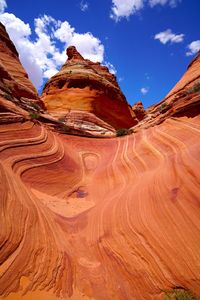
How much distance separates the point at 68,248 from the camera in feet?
17.9

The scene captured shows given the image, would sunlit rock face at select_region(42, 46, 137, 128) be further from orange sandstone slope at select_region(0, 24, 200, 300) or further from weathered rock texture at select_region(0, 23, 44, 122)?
orange sandstone slope at select_region(0, 24, 200, 300)

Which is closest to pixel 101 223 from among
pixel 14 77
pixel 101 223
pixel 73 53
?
pixel 101 223

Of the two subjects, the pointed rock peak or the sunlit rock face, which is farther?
the pointed rock peak

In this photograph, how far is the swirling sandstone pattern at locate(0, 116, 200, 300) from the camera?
4548 mm

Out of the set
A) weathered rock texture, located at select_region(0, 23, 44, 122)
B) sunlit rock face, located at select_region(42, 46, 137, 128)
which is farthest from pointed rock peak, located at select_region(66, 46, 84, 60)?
weathered rock texture, located at select_region(0, 23, 44, 122)

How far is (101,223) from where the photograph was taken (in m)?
6.45

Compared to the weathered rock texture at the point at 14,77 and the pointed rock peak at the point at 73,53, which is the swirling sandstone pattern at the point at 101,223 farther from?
the pointed rock peak at the point at 73,53

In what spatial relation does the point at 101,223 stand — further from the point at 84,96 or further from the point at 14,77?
the point at 84,96

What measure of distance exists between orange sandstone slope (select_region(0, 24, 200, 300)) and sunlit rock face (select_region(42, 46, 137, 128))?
47.7ft

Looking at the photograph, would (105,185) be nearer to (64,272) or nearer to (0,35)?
(64,272)

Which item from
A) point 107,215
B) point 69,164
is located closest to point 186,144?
point 107,215

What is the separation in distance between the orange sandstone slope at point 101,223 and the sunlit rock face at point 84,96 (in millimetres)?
14535

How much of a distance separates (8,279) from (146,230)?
3214 mm

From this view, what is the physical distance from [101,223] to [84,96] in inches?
824
